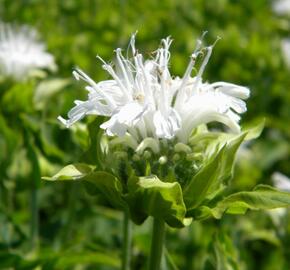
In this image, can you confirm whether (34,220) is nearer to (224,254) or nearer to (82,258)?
(82,258)

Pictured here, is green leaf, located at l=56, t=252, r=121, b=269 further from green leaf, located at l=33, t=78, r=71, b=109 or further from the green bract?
green leaf, located at l=33, t=78, r=71, b=109

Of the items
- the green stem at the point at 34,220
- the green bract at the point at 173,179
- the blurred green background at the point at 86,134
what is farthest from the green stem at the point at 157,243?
the green stem at the point at 34,220

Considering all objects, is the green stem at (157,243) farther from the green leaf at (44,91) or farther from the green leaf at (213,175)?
the green leaf at (44,91)

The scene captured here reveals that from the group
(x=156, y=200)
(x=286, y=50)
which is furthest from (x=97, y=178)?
(x=286, y=50)

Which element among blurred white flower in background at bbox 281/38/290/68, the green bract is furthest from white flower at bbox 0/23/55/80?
blurred white flower in background at bbox 281/38/290/68

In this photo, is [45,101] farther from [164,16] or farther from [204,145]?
[164,16]
